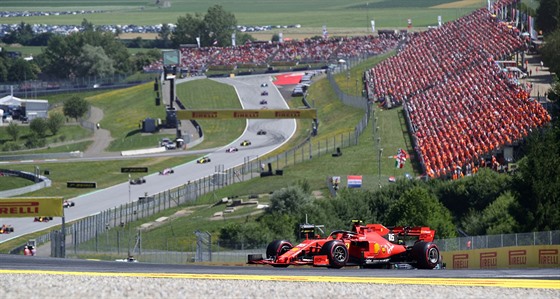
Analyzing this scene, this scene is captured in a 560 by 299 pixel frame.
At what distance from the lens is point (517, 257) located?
36969 millimetres

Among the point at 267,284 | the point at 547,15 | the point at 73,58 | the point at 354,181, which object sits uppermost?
the point at 547,15

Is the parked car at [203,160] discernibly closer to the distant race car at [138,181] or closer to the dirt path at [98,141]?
the distant race car at [138,181]

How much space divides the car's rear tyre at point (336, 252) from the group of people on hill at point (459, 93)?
25.0 m

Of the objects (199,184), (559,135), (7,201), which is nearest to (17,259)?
(7,201)

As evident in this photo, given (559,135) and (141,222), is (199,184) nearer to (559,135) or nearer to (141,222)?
(141,222)

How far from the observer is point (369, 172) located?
63.1 m

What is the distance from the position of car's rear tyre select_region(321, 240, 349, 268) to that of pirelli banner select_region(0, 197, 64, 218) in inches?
848

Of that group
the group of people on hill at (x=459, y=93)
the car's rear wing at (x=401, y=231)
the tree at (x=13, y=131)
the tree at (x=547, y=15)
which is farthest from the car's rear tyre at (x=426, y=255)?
the tree at (x=13, y=131)

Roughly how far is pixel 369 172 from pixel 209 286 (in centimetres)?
4031

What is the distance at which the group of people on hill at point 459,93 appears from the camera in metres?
57.1

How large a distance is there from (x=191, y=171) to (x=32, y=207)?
3073 centimetres

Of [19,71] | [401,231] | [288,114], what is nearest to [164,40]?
[19,71]

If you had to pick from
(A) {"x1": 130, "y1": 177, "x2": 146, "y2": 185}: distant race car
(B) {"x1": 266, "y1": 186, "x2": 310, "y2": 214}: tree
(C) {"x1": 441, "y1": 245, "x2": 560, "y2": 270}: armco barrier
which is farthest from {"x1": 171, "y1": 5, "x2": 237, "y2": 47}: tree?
(C) {"x1": 441, "y1": 245, "x2": 560, "y2": 270}: armco barrier

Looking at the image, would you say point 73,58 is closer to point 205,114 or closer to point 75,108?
point 75,108
